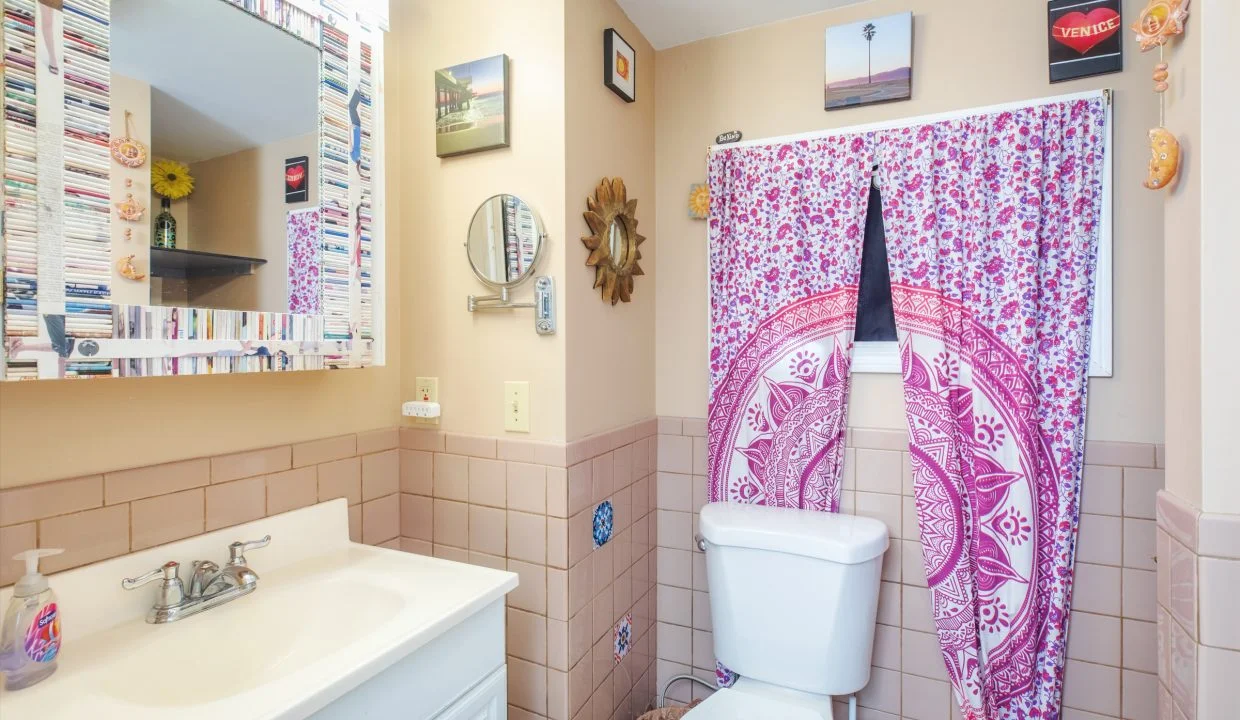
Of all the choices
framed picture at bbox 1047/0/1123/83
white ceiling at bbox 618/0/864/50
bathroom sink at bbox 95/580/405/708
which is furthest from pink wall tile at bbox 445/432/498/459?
framed picture at bbox 1047/0/1123/83

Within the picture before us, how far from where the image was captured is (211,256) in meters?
1.04

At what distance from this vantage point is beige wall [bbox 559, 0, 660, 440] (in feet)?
4.69

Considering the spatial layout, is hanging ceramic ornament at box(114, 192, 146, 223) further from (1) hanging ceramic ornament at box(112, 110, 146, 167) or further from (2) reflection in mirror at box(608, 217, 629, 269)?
(2) reflection in mirror at box(608, 217, 629, 269)

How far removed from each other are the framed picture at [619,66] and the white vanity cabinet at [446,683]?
1.34 m

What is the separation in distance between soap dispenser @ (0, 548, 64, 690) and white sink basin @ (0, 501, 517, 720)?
0.02 m

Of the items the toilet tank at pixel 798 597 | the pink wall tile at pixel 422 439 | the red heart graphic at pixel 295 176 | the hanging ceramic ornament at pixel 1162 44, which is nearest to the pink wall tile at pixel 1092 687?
the toilet tank at pixel 798 597

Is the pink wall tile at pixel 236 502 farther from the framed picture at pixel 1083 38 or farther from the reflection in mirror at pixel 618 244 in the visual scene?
the framed picture at pixel 1083 38

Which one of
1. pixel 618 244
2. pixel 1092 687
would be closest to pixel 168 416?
pixel 618 244

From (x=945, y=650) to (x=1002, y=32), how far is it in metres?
1.62

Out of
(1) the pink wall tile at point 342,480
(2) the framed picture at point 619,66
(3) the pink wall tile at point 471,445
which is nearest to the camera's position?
(1) the pink wall tile at point 342,480

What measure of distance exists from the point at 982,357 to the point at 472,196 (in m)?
1.38

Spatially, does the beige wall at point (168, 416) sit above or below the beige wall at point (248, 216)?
below

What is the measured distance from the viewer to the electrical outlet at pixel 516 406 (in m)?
1.43

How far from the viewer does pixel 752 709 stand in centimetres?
141
